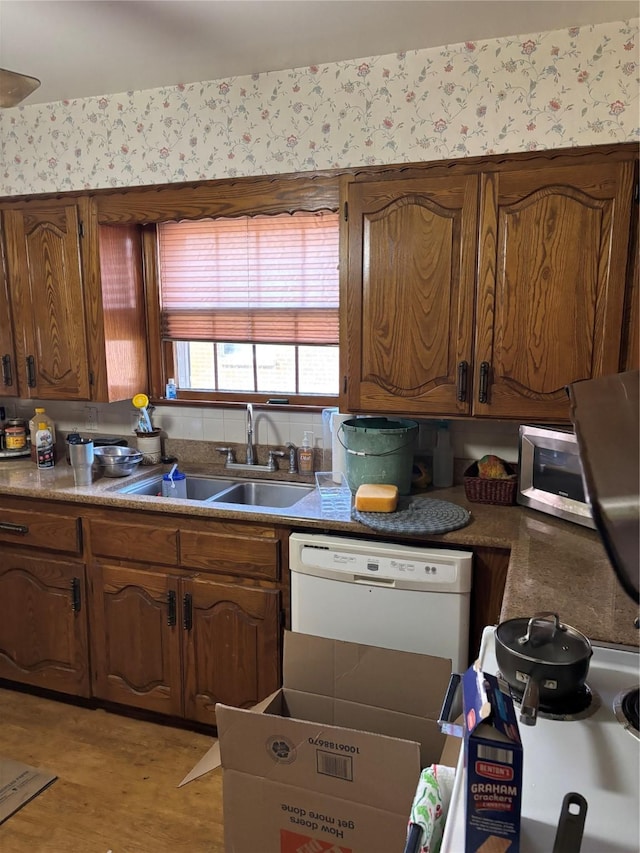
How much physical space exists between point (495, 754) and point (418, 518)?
1327 millimetres

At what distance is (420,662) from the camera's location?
4.63ft

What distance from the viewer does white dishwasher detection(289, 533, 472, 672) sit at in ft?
6.37

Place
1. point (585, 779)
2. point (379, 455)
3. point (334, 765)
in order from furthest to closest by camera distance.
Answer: point (379, 455) < point (334, 765) < point (585, 779)

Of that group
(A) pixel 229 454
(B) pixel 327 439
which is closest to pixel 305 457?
(B) pixel 327 439

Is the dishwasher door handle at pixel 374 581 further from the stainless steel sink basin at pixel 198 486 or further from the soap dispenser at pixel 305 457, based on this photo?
the stainless steel sink basin at pixel 198 486

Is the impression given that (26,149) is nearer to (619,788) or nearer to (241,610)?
(241,610)

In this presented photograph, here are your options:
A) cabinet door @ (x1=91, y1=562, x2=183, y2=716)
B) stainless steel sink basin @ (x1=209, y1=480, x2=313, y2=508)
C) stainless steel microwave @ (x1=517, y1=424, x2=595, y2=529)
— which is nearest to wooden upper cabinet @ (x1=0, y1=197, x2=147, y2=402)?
stainless steel sink basin @ (x1=209, y1=480, x2=313, y2=508)

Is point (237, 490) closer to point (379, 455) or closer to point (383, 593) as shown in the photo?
point (379, 455)

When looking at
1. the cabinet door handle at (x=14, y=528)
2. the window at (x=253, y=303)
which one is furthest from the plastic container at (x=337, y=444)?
the cabinet door handle at (x=14, y=528)

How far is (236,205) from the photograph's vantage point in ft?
7.86

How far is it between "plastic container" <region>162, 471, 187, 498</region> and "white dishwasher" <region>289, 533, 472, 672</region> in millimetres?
766

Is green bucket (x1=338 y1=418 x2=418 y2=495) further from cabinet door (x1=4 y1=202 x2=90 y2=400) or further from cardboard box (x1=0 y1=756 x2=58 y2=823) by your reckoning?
cardboard box (x1=0 y1=756 x2=58 y2=823)

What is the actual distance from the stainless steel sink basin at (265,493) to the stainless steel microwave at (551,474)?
2.84 ft

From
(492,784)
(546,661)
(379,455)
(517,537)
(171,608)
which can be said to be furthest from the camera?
(171,608)
